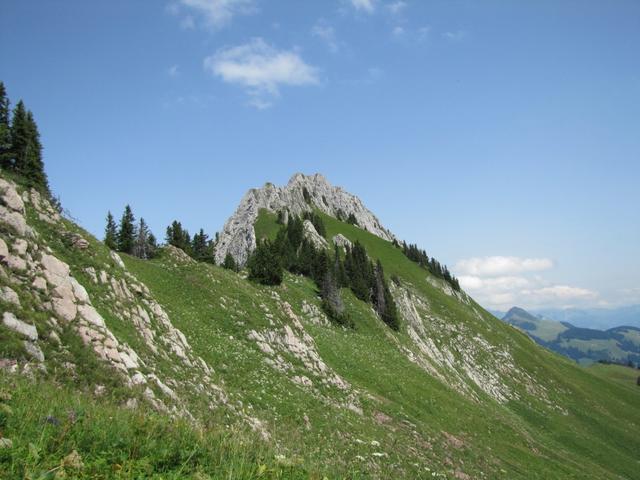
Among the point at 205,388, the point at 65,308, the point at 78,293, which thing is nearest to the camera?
the point at 65,308

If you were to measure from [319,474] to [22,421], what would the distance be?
571cm

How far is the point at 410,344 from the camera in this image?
6600cm

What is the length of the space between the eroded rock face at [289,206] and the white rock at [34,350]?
87489mm

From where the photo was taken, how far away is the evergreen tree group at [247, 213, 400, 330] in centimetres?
5606

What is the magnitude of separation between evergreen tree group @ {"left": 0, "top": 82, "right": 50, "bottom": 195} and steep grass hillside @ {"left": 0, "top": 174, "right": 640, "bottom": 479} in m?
15.5

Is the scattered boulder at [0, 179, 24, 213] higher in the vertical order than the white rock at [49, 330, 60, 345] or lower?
higher

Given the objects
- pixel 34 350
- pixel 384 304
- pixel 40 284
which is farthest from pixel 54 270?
pixel 384 304

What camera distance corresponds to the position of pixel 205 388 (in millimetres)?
20281

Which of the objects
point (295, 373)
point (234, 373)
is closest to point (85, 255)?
point (234, 373)

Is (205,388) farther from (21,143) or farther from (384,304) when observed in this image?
(384,304)

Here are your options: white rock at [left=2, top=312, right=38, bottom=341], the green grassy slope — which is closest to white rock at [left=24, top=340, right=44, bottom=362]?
white rock at [left=2, top=312, right=38, bottom=341]

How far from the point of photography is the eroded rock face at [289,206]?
116062 millimetres

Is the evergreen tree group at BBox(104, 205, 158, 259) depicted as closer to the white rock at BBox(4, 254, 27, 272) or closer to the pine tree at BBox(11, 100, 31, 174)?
the pine tree at BBox(11, 100, 31, 174)

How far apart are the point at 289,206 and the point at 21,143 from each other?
103 meters
